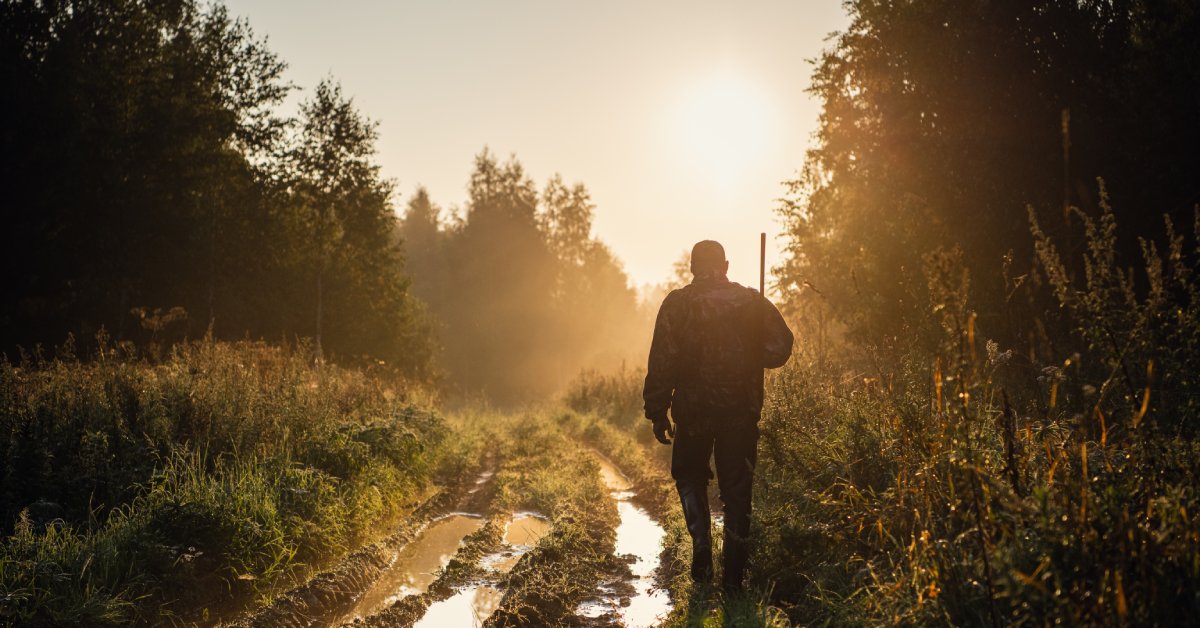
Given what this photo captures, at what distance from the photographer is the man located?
211 inches

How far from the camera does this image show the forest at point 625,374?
369 centimetres

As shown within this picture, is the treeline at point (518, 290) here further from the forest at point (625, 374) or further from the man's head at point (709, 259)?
the man's head at point (709, 259)

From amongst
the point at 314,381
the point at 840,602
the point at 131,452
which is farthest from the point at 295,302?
the point at 840,602

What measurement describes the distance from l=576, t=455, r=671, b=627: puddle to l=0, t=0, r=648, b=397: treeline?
10.1 metres

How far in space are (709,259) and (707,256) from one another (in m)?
0.03

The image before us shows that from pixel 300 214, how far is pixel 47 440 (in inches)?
922

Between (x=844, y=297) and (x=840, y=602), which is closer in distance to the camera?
(x=840, y=602)

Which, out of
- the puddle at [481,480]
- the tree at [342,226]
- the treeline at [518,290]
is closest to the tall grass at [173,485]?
the puddle at [481,480]

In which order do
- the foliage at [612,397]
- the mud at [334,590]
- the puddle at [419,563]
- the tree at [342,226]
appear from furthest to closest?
the tree at [342,226], the foliage at [612,397], the puddle at [419,563], the mud at [334,590]

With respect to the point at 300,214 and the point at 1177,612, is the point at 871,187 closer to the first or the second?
the point at 1177,612

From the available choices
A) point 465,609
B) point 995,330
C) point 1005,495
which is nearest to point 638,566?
point 465,609

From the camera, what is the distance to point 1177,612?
2.73 meters

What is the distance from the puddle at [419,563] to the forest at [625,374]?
0.06m

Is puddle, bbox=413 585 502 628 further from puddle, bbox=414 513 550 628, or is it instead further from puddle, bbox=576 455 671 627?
puddle, bbox=576 455 671 627
